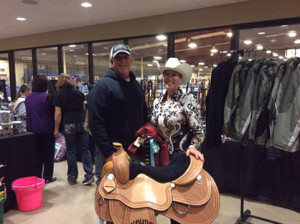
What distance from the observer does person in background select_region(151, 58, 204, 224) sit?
1712 millimetres

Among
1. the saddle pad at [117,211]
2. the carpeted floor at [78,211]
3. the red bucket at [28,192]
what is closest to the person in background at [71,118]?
the carpeted floor at [78,211]

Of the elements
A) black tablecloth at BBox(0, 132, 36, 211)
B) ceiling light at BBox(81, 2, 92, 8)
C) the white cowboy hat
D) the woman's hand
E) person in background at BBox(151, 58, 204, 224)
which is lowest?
black tablecloth at BBox(0, 132, 36, 211)

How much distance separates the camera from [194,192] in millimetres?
1308

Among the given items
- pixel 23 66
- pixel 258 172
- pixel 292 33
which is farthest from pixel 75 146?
pixel 23 66

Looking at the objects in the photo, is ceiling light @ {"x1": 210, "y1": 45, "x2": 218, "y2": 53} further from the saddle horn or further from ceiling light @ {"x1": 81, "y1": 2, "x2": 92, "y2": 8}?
the saddle horn

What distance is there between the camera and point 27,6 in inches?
144

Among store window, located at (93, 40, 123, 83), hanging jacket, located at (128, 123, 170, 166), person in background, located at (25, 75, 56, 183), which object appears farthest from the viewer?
store window, located at (93, 40, 123, 83)

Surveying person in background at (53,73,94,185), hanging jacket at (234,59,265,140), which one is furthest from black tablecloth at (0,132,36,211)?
hanging jacket at (234,59,265,140)

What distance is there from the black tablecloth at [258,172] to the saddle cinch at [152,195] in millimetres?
1307

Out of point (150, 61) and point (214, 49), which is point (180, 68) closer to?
point (214, 49)

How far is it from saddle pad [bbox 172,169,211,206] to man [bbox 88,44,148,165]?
1.66 feet

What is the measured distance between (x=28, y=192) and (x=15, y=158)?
38 centimetres

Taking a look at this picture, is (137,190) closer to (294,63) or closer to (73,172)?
(294,63)

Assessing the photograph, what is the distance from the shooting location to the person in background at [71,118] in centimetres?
314
